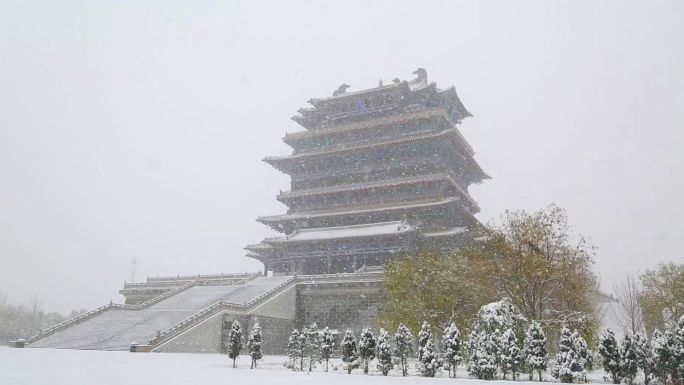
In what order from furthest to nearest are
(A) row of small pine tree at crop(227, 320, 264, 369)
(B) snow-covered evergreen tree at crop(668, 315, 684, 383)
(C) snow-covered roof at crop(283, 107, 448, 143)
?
(C) snow-covered roof at crop(283, 107, 448, 143)
(A) row of small pine tree at crop(227, 320, 264, 369)
(B) snow-covered evergreen tree at crop(668, 315, 684, 383)

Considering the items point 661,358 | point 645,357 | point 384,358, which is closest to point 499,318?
point 384,358

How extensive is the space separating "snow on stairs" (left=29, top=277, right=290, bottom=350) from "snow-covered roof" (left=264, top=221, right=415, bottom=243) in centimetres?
401

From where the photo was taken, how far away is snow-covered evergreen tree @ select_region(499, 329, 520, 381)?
16.3 m

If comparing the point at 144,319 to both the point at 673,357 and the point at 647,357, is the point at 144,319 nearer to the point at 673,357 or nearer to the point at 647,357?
the point at 647,357

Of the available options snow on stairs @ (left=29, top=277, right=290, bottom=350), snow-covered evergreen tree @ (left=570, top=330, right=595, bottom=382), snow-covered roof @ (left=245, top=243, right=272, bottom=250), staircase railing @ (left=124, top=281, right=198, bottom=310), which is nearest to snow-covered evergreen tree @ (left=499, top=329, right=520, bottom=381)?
snow-covered evergreen tree @ (left=570, top=330, right=595, bottom=382)

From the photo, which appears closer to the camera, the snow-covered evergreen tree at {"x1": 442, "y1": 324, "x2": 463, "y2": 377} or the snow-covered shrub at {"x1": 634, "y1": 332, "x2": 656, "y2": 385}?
the snow-covered shrub at {"x1": 634, "y1": 332, "x2": 656, "y2": 385}

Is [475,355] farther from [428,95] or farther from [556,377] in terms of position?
[428,95]

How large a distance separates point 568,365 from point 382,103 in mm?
31300

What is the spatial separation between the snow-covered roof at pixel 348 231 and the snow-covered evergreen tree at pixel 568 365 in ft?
64.4

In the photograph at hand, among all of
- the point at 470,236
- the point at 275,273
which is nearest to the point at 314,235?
the point at 275,273

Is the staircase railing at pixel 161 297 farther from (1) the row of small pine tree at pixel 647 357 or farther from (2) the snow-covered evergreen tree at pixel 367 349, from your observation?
(1) the row of small pine tree at pixel 647 357

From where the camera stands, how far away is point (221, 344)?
27.2m

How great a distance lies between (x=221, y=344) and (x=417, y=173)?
2062 cm

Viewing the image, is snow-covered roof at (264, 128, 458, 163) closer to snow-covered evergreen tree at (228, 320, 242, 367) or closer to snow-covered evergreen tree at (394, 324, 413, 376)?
snow-covered evergreen tree at (394, 324, 413, 376)
